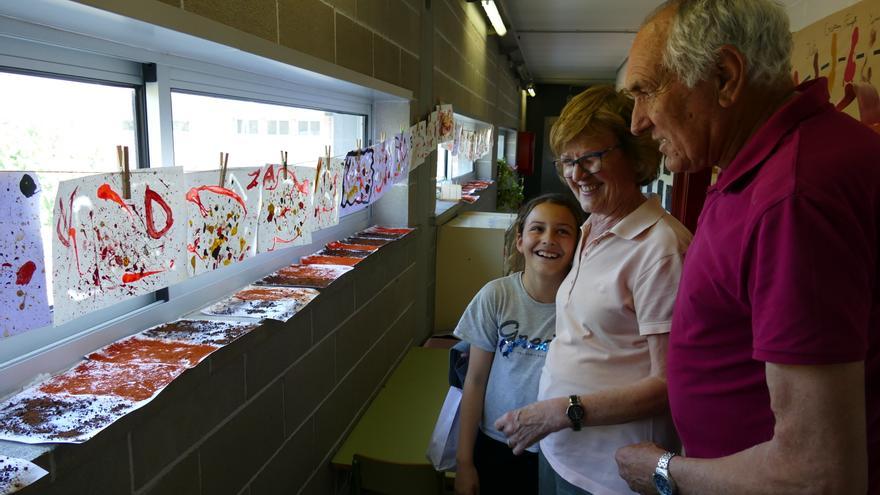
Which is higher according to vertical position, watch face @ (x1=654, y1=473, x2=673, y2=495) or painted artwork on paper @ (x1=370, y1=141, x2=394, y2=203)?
painted artwork on paper @ (x1=370, y1=141, x2=394, y2=203)

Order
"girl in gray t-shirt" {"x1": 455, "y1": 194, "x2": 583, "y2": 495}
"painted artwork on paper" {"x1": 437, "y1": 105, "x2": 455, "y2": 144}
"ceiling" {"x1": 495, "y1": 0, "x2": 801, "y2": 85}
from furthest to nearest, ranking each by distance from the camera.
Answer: "ceiling" {"x1": 495, "y1": 0, "x2": 801, "y2": 85}, "painted artwork on paper" {"x1": 437, "y1": 105, "x2": 455, "y2": 144}, "girl in gray t-shirt" {"x1": 455, "y1": 194, "x2": 583, "y2": 495}

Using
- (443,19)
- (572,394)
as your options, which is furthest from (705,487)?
(443,19)

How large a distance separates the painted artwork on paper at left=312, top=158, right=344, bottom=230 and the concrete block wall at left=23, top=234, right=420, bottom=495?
0.25 meters

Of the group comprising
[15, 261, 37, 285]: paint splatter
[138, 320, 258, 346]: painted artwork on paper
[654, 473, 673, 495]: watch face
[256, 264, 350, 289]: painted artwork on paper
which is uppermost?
[15, 261, 37, 285]: paint splatter

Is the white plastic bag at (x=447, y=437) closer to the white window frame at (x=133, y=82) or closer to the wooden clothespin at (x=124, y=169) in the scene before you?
the white window frame at (x=133, y=82)

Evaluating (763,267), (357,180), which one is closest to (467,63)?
(357,180)

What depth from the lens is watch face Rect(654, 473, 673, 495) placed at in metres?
0.89

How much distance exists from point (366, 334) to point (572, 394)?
4.86ft

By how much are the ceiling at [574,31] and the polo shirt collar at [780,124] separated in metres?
2.44

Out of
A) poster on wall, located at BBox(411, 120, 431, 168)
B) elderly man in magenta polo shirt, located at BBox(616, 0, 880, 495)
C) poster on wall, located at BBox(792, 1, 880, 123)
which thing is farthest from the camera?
poster on wall, located at BBox(411, 120, 431, 168)

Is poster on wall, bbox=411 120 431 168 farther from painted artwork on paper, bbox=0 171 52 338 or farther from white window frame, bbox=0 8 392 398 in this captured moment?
painted artwork on paper, bbox=0 171 52 338

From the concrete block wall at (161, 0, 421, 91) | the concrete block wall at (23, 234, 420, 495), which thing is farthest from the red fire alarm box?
the concrete block wall at (23, 234, 420, 495)

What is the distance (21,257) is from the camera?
0.91 meters

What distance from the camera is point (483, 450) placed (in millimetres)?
1646
